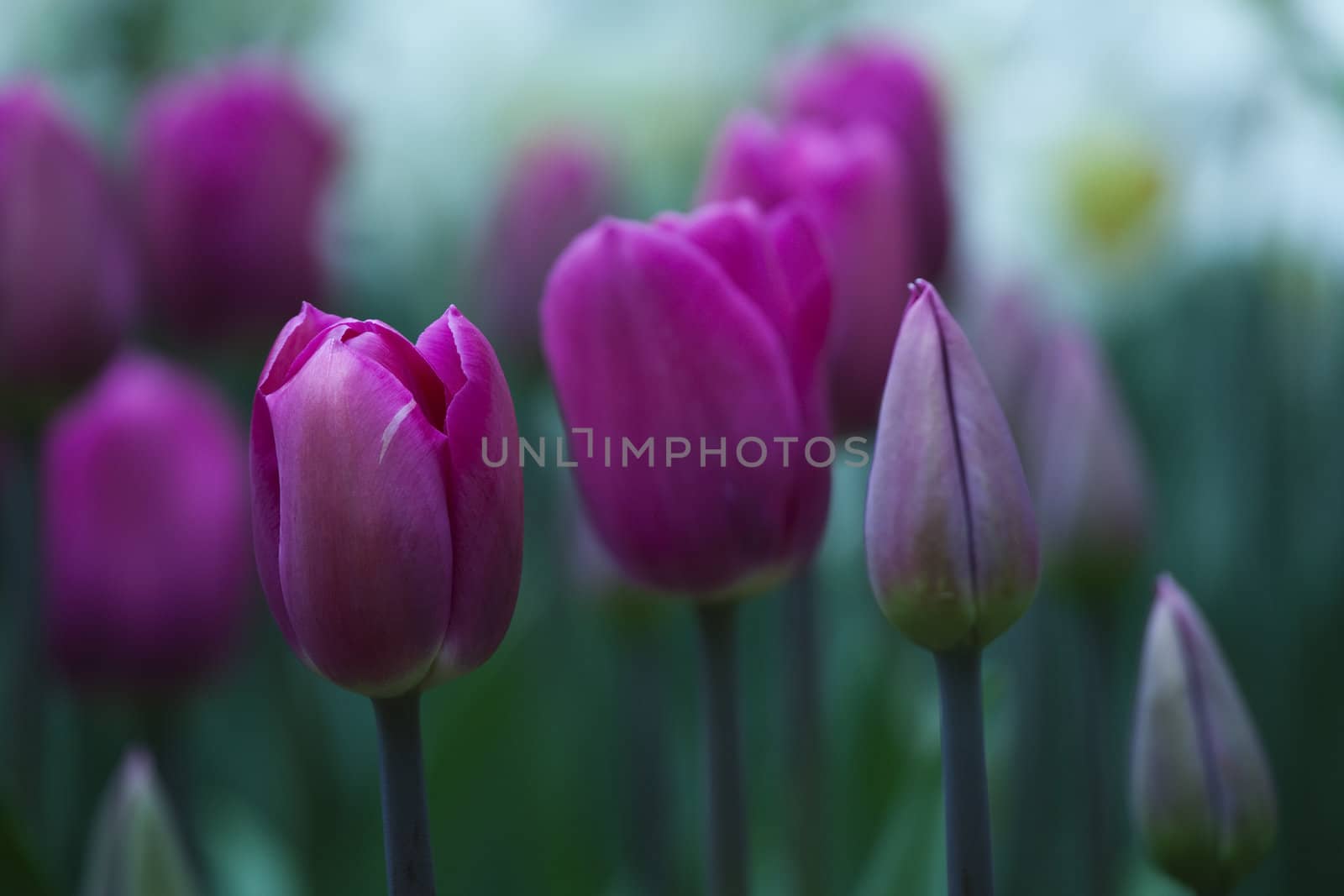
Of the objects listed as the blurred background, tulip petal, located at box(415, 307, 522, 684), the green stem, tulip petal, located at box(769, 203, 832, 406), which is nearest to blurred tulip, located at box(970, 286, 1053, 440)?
the blurred background

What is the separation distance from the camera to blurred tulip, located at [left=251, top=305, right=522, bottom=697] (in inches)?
12.1

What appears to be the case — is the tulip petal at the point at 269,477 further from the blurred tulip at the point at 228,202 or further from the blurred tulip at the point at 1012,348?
the blurred tulip at the point at 228,202

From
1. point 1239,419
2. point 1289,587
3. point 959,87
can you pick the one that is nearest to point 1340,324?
point 1239,419

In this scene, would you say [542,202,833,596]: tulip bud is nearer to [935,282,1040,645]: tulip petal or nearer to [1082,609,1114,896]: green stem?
[935,282,1040,645]: tulip petal

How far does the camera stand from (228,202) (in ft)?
2.68

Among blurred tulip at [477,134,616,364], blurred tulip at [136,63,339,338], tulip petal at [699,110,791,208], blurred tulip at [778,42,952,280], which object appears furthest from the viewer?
blurred tulip at [477,134,616,364]

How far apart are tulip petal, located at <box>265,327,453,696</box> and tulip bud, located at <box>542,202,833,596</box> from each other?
84 mm

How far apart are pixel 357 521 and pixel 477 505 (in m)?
0.03

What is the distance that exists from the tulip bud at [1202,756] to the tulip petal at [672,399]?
0.10 m

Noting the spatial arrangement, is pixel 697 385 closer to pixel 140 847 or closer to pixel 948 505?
pixel 948 505

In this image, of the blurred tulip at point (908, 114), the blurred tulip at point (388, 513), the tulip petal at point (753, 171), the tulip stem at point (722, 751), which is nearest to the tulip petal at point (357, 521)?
the blurred tulip at point (388, 513)

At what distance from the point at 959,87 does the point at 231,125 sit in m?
1.02

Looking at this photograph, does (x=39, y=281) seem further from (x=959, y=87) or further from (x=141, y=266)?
(x=959, y=87)

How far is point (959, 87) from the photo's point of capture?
164 centimetres
